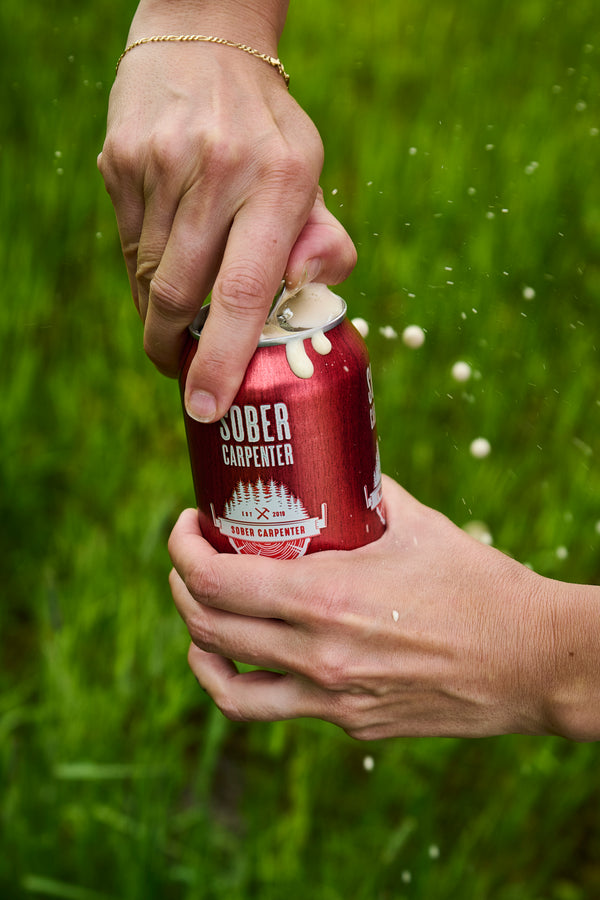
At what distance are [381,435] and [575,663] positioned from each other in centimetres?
120

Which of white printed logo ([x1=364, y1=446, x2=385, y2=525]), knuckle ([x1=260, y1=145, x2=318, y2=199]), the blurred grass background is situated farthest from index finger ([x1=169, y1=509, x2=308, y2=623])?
the blurred grass background

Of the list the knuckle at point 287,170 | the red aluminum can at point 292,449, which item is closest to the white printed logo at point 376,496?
the red aluminum can at point 292,449

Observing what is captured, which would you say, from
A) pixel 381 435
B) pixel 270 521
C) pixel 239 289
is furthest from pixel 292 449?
pixel 381 435

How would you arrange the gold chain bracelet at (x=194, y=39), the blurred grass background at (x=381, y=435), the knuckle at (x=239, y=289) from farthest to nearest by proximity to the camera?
the blurred grass background at (x=381, y=435) < the gold chain bracelet at (x=194, y=39) < the knuckle at (x=239, y=289)

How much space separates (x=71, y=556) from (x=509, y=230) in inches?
58.7

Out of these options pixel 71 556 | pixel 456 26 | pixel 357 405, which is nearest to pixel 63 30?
pixel 456 26

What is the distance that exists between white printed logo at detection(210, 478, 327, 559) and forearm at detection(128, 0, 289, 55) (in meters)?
0.59

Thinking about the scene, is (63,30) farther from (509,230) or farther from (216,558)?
(216,558)

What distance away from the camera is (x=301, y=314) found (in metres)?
1.09

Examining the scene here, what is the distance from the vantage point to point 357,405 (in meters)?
1.06

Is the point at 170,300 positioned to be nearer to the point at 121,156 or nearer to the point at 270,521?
the point at 121,156

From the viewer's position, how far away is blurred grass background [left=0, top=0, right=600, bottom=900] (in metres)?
1.57

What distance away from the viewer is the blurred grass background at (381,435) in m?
1.57

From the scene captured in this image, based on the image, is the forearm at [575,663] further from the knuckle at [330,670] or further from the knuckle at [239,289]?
the knuckle at [239,289]
